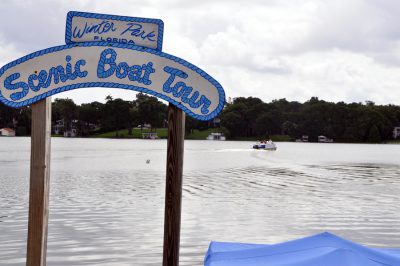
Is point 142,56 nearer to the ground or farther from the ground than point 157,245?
farther from the ground

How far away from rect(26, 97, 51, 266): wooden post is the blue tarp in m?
1.83

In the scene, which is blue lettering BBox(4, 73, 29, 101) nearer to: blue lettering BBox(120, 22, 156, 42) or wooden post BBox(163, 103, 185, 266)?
blue lettering BBox(120, 22, 156, 42)

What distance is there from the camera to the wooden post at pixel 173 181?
612cm

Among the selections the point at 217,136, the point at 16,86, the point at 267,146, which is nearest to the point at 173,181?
the point at 16,86

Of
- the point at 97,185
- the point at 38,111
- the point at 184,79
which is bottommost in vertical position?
the point at 97,185

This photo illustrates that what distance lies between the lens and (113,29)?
236 inches

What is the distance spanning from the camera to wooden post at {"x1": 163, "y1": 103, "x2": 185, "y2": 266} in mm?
6116

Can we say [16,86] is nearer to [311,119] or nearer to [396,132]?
[311,119]

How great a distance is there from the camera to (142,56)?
5.91 meters

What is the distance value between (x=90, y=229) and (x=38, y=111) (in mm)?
10831

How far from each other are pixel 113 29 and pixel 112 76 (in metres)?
0.51

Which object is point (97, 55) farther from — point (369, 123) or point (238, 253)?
point (369, 123)

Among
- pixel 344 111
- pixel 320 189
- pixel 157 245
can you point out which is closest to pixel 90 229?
pixel 157 245

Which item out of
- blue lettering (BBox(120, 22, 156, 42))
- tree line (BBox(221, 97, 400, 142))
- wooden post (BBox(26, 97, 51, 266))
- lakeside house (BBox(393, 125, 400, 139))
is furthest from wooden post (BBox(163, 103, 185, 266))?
lakeside house (BBox(393, 125, 400, 139))
